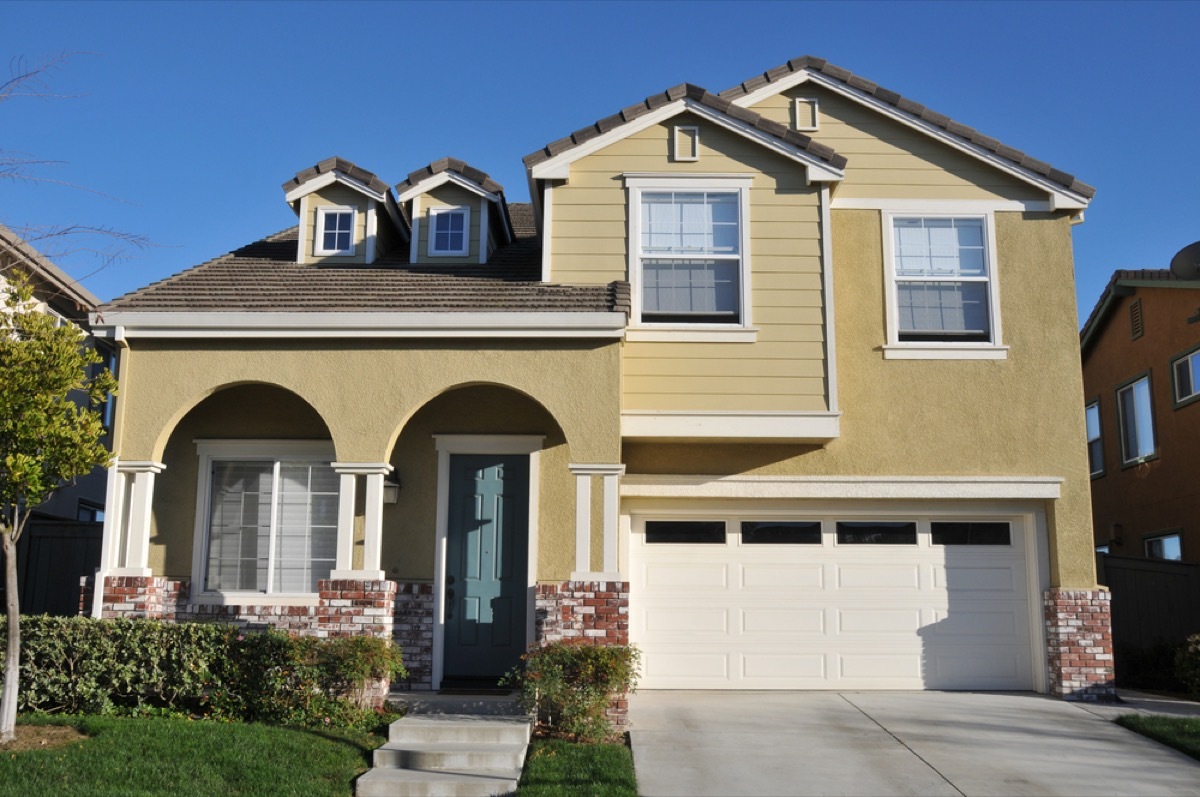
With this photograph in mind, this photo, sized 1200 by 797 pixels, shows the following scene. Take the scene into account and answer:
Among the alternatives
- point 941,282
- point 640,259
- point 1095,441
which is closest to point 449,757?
point 640,259

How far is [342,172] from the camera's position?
1309cm

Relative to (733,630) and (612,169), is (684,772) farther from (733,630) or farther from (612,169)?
(612,169)

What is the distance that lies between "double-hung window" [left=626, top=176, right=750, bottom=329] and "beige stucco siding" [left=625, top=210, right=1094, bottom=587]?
1374 millimetres

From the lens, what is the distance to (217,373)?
442 inches

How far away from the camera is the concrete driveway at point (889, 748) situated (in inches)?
328

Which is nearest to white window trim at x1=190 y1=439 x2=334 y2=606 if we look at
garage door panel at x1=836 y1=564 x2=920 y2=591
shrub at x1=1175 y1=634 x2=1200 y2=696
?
garage door panel at x1=836 y1=564 x2=920 y2=591

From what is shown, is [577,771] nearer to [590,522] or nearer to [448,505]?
[590,522]

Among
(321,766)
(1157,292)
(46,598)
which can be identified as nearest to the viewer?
(321,766)

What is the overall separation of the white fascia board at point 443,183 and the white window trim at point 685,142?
2.22m

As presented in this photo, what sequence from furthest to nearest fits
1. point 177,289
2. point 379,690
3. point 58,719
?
1. point 177,289
2. point 379,690
3. point 58,719

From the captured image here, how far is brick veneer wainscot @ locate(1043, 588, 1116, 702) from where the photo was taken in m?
11.9

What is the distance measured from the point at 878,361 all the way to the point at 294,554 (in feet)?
22.2

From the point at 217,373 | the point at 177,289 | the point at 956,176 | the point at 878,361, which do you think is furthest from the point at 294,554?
the point at 956,176

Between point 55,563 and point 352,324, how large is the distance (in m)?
6.16
